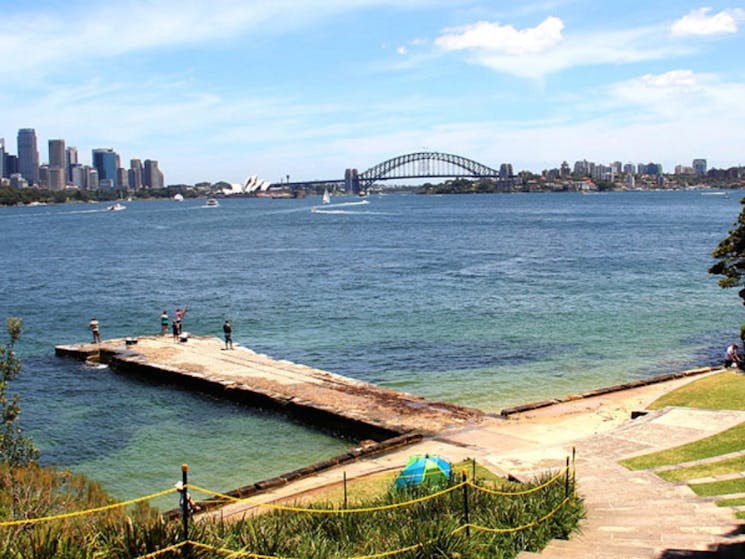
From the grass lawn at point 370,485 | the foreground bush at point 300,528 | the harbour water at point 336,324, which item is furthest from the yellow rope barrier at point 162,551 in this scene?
the harbour water at point 336,324

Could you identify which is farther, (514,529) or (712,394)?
(712,394)

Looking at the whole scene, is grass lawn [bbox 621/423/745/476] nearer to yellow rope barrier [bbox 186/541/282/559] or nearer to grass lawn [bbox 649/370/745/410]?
grass lawn [bbox 649/370/745/410]

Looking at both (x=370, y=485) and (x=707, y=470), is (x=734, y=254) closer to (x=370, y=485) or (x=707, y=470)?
(x=707, y=470)

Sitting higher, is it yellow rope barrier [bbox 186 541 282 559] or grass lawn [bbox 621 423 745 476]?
yellow rope barrier [bbox 186 541 282 559]

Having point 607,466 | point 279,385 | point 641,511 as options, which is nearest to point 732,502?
point 641,511

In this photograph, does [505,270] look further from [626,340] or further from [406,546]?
[406,546]

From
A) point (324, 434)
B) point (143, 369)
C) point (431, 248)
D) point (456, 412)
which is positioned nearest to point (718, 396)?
point (456, 412)

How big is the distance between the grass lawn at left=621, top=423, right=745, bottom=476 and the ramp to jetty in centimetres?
656

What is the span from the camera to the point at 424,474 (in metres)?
14.1

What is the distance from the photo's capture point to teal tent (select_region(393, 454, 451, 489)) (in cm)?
1388

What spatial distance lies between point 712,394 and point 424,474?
11146mm

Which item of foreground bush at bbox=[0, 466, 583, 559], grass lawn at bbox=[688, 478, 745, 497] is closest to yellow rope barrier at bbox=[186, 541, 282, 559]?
foreground bush at bbox=[0, 466, 583, 559]

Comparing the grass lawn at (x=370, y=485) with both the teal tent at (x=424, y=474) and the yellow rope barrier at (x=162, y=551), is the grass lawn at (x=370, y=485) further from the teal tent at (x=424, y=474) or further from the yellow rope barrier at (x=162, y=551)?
the yellow rope barrier at (x=162, y=551)

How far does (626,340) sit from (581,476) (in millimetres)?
22415
